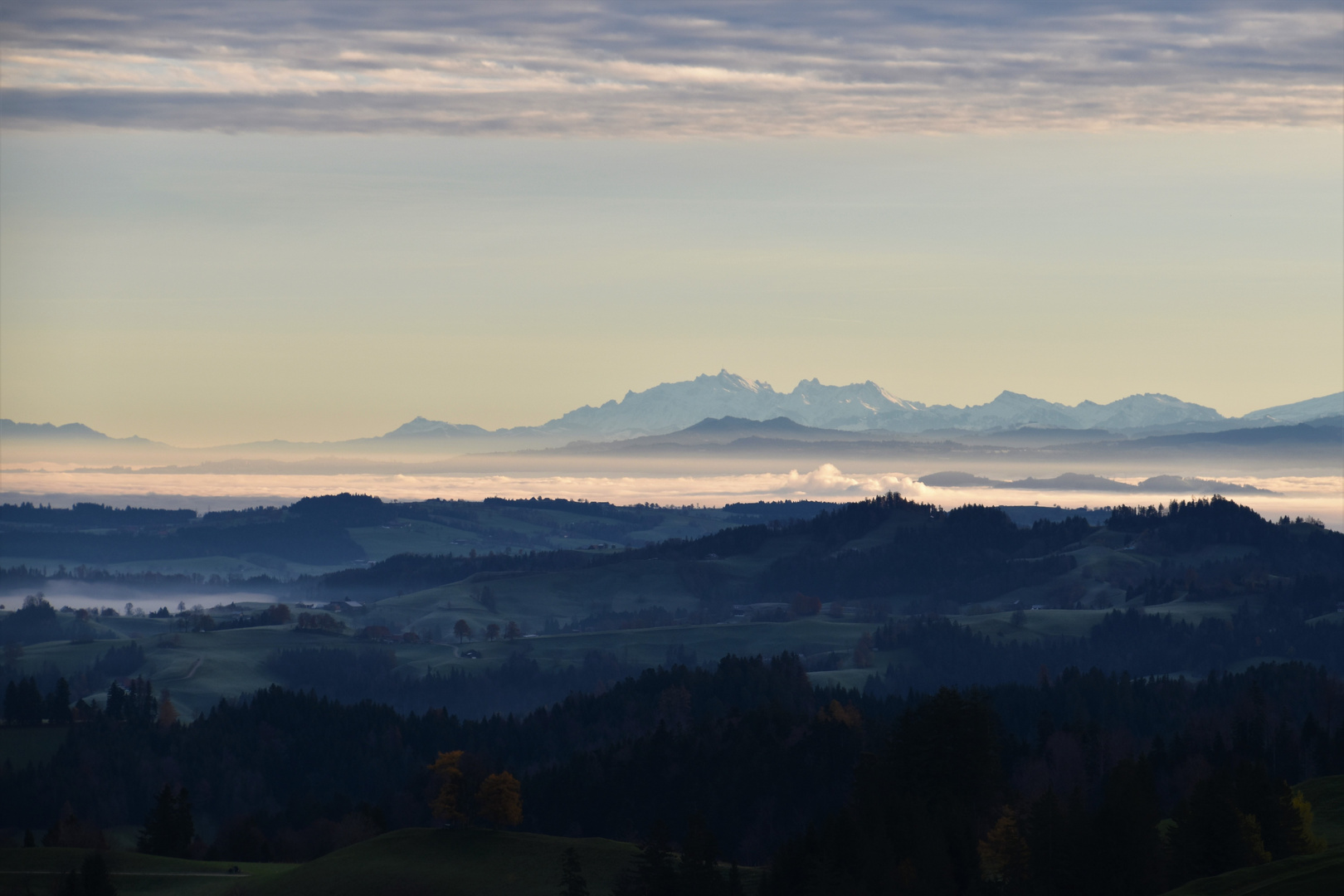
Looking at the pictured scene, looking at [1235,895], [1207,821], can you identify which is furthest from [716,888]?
[1235,895]

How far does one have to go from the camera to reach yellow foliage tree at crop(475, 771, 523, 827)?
178875 mm

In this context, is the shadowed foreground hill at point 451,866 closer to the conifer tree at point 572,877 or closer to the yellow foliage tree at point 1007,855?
the conifer tree at point 572,877

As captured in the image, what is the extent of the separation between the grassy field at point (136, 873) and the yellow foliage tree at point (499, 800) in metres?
22.8

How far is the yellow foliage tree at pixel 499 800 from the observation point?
178875 mm

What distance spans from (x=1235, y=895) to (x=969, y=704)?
67.8 meters

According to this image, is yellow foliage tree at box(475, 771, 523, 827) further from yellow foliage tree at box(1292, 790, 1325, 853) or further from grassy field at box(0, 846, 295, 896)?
yellow foliage tree at box(1292, 790, 1325, 853)

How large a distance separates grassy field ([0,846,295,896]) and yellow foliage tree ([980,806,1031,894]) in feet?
242

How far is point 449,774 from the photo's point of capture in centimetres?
18288

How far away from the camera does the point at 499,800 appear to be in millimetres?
180125

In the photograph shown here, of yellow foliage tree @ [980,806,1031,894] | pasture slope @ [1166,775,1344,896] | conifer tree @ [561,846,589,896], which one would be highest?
pasture slope @ [1166,775,1344,896]

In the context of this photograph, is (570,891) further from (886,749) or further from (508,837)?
(886,749)

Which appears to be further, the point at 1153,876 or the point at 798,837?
the point at 798,837

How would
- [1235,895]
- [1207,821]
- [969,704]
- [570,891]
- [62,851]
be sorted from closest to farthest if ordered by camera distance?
[1235,895]
[1207,821]
[570,891]
[969,704]
[62,851]

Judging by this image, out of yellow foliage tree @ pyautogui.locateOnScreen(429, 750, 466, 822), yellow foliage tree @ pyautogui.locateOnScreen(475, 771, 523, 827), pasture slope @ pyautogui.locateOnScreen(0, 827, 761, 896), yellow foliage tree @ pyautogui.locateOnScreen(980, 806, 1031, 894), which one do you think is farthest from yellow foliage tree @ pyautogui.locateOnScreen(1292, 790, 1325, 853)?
yellow foliage tree @ pyautogui.locateOnScreen(429, 750, 466, 822)
